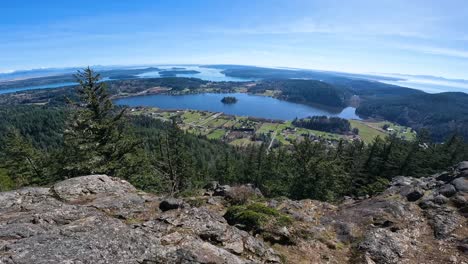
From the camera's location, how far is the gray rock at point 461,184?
18.7m

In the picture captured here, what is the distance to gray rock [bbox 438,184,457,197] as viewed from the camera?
1868 centimetres

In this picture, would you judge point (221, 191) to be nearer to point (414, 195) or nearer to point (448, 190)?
point (414, 195)

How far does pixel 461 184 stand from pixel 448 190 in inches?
54.1

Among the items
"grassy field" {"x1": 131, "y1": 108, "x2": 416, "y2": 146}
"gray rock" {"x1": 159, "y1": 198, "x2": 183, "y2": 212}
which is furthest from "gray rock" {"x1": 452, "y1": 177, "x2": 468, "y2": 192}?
"grassy field" {"x1": 131, "y1": 108, "x2": 416, "y2": 146}

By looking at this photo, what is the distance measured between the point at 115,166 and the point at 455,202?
25.9 metres

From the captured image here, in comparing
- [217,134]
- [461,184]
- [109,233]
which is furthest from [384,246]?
[217,134]

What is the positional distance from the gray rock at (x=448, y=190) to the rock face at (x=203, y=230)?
0.06 metres

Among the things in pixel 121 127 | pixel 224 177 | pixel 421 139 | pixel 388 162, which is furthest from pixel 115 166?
pixel 421 139

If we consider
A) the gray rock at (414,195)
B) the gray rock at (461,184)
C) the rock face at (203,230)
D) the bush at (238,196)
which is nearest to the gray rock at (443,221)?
the rock face at (203,230)

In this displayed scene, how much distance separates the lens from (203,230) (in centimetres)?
1141

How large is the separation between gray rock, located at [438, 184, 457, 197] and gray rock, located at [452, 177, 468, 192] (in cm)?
33

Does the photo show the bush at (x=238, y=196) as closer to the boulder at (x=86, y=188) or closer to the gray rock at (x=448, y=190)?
the boulder at (x=86, y=188)

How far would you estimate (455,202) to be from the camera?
17.4 meters

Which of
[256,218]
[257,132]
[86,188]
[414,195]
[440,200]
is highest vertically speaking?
[86,188]
